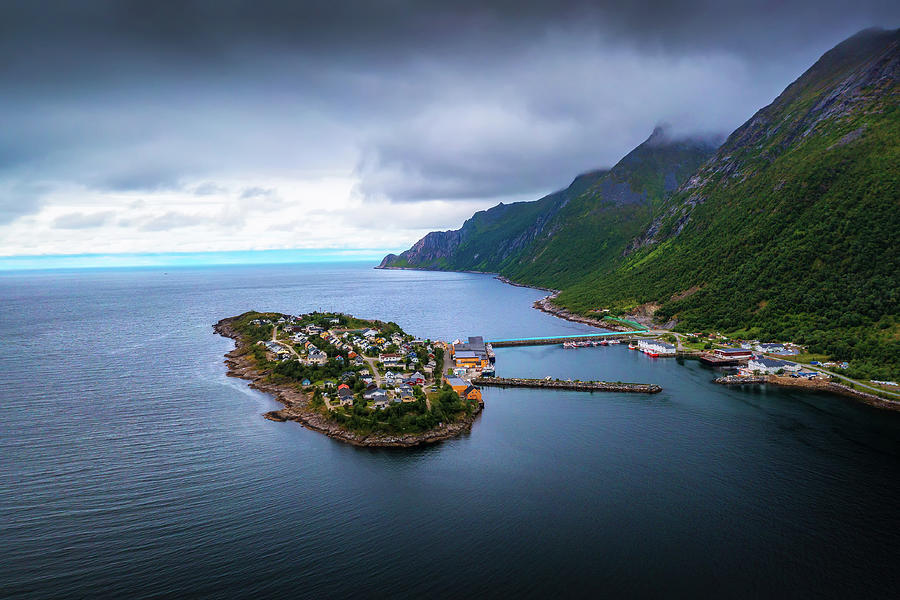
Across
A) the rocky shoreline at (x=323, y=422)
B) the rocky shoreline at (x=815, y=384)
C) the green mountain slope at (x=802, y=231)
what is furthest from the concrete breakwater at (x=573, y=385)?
the green mountain slope at (x=802, y=231)

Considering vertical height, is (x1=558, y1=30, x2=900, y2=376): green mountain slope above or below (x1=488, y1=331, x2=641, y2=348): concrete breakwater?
above

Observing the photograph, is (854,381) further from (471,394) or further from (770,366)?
(471,394)

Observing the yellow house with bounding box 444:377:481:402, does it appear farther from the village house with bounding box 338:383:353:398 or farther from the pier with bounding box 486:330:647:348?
the pier with bounding box 486:330:647:348

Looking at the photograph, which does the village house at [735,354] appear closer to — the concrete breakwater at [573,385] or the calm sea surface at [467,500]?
the calm sea surface at [467,500]

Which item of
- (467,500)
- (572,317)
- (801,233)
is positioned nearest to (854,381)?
(801,233)

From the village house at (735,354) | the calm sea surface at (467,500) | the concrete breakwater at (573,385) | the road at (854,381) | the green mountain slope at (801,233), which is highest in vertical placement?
the green mountain slope at (801,233)

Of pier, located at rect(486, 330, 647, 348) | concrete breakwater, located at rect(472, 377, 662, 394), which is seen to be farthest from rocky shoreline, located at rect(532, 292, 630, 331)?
concrete breakwater, located at rect(472, 377, 662, 394)

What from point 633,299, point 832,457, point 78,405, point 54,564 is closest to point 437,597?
point 54,564

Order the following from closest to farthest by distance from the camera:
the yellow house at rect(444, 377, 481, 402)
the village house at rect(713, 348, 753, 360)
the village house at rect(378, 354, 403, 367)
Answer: the yellow house at rect(444, 377, 481, 402), the village house at rect(378, 354, 403, 367), the village house at rect(713, 348, 753, 360)
